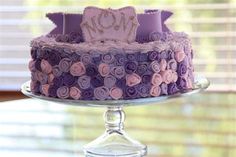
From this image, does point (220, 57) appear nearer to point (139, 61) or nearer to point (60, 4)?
point (60, 4)

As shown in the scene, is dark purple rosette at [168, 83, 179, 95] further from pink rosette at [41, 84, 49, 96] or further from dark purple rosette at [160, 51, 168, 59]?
pink rosette at [41, 84, 49, 96]

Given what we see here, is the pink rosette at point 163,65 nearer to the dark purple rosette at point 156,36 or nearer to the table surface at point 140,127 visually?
the dark purple rosette at point 156,36

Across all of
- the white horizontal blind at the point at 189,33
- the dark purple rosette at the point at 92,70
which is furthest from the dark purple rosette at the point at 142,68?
the white horizontal blind at the point at 189,33

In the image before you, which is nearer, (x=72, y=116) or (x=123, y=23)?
(x=123, y=23)

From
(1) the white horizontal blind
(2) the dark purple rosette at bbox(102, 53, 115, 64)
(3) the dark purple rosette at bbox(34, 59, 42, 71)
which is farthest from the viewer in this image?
(1) the white horizontal blind

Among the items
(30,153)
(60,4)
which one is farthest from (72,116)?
(60,4)

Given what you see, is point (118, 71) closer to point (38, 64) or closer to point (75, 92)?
point (75, 92)

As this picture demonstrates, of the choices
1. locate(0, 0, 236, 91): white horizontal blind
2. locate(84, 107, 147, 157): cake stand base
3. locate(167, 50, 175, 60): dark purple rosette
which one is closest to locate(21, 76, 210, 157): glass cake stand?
locate(84, 107, 147, 157): cake stand base
